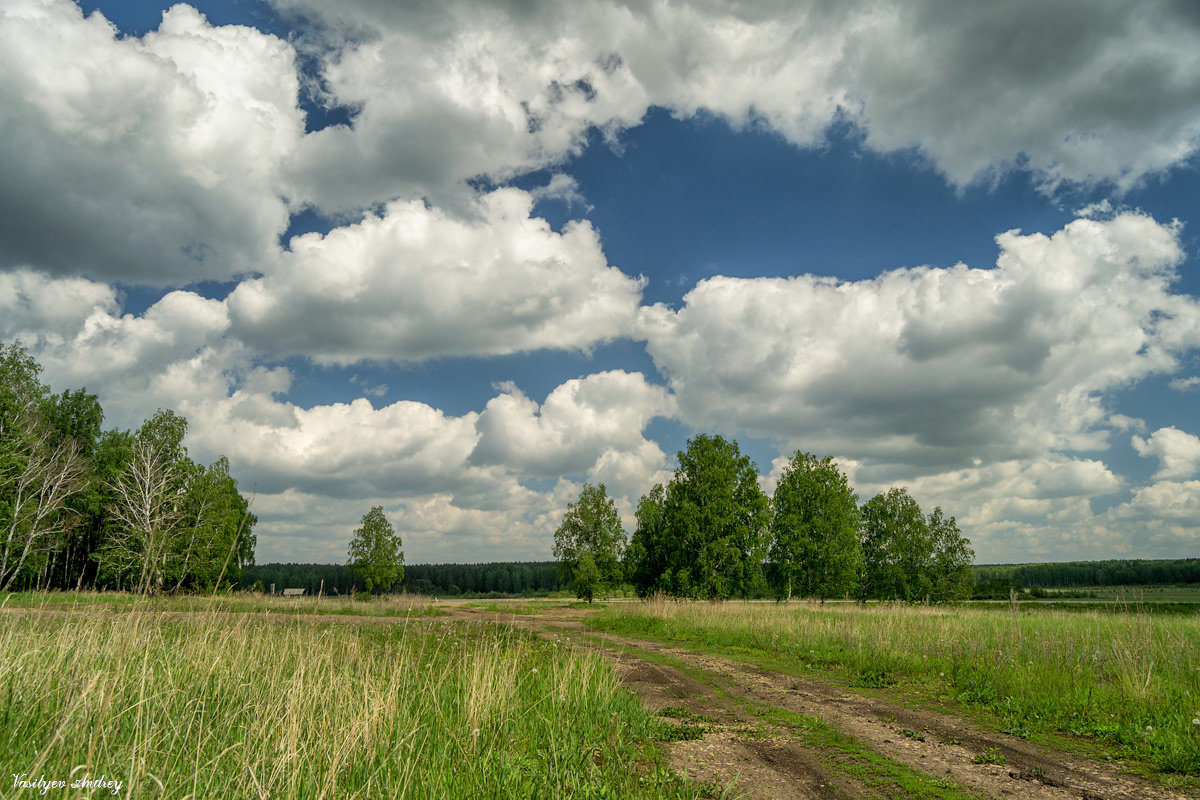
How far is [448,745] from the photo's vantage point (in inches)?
216

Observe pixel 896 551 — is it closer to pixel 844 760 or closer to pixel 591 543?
pixel 591 543

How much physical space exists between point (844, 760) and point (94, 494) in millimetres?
62012

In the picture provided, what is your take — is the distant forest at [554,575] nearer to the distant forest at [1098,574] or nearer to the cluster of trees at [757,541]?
the distant forest at [1098,574]

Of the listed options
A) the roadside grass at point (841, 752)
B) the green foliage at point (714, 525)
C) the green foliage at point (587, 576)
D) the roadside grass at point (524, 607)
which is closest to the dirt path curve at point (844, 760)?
the roadside grass at point (841, 752)

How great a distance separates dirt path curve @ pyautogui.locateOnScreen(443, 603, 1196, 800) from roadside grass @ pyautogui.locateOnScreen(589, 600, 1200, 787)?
1.14 meters

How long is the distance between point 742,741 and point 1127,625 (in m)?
12.8

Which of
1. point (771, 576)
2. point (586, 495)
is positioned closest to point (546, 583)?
point (586, 495)

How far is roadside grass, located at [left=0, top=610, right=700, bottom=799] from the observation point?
405cm

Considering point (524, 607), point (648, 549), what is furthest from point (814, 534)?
point (524, 607)

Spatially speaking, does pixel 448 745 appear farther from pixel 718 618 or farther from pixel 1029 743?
pixel 718 618

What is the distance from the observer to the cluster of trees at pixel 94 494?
36.7 metres

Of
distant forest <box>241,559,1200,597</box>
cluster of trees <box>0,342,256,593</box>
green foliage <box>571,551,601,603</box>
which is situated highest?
cluster of trees <box>0,342,256,593</box>

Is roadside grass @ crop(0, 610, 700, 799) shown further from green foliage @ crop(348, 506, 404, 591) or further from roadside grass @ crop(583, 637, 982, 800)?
green foliage @ crop(348, 506, 404, 591)

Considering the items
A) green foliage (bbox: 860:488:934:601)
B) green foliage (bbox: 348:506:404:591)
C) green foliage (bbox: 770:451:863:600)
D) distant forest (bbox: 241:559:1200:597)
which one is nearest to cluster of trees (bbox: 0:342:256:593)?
green foliage (bbox: 348:506:404:591)
